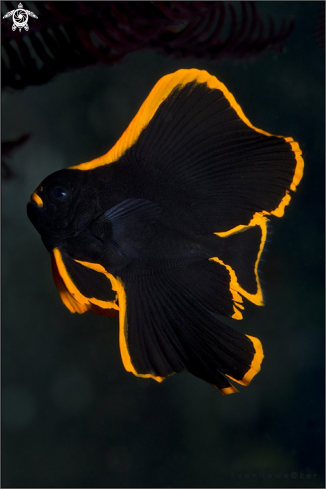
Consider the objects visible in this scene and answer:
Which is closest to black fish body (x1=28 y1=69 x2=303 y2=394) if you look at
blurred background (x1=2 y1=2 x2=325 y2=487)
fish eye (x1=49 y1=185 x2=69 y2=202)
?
fish eye (x1=49 y1=185 x2=69 y2=202)

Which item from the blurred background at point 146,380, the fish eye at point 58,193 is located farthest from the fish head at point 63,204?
the blurred background at point 146,380

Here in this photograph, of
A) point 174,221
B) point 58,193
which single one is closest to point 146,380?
point 174,221

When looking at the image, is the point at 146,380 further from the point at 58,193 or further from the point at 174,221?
the point at 58,193

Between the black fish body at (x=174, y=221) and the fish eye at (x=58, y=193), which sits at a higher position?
the fish eye at (x=58, y=193)

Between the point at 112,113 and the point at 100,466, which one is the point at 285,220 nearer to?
the point at 112,113

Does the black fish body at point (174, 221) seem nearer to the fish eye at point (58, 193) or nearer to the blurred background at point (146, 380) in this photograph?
the fish eye at point (58, 193)

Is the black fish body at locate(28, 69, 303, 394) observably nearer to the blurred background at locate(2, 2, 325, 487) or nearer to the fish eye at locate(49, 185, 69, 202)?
the fish eye at locate(49, 185, 69, 202)

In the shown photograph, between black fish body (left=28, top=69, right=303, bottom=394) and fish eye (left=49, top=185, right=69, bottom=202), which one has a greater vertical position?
fish eye (left=49, top=185, right=69, bottom=202)
